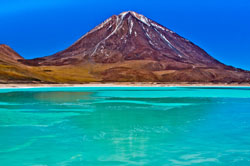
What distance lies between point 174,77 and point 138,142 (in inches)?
6553

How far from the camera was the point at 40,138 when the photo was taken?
1712 centimetres

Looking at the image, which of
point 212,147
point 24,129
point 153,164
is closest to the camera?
point 153,164

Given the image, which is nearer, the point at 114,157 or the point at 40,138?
the point at 114,157

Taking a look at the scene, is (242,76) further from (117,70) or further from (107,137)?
(107,137)

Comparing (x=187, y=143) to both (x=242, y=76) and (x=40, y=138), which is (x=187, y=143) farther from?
(x=242, y=76)

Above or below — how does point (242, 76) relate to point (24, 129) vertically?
above

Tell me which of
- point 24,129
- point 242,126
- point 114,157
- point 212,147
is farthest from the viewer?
point 242,126

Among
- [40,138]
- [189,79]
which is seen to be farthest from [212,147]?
[189,79]

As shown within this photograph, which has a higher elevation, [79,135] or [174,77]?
[174,77]

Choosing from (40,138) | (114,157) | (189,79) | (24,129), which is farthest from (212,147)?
(189,79)

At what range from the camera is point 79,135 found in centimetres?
1783

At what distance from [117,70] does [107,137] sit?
176 m

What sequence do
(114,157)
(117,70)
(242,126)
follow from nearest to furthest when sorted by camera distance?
1. (114,157)
2. (242,126)
3. (117,70)

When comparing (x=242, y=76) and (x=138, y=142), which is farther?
(x=242, y=76)
